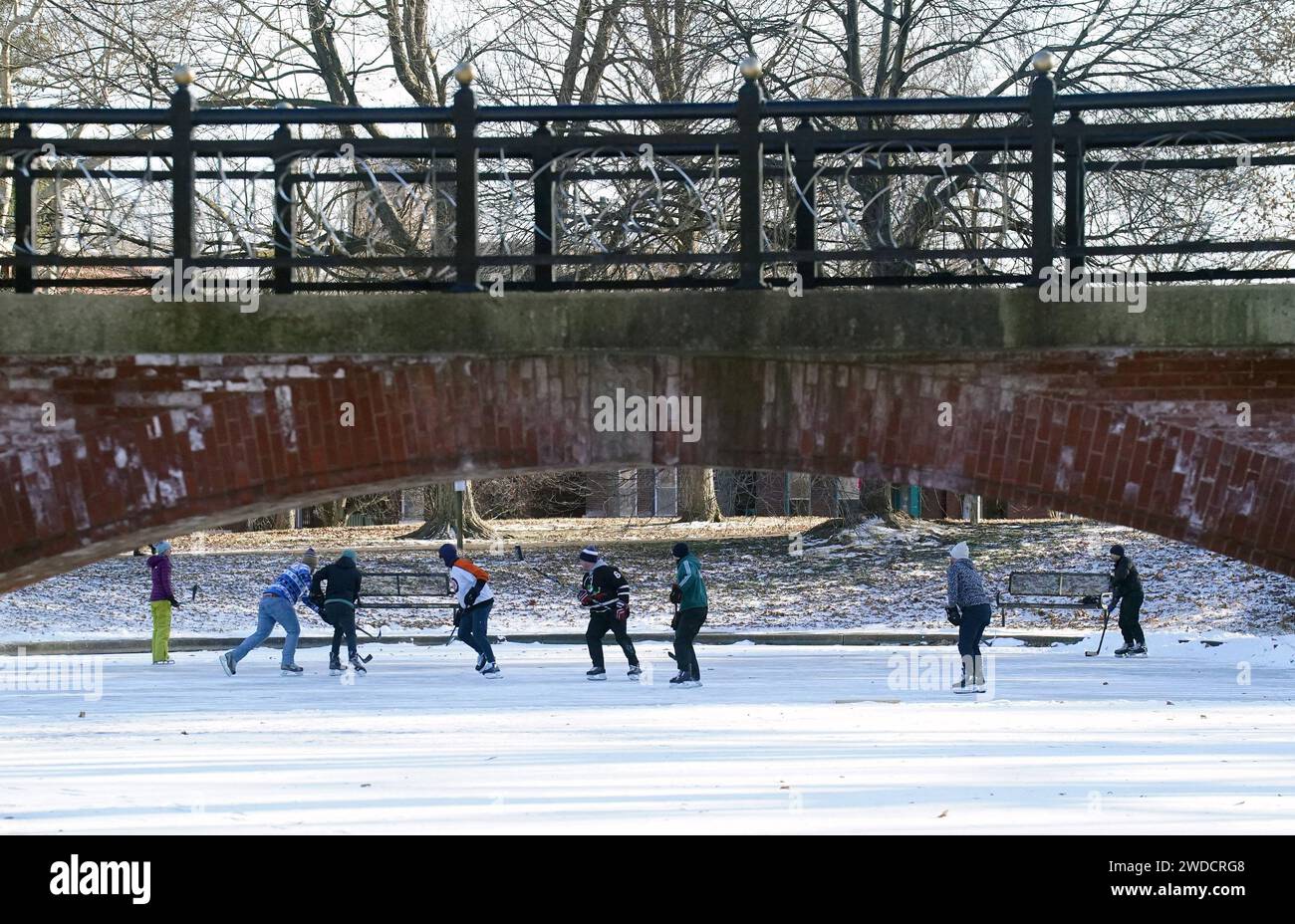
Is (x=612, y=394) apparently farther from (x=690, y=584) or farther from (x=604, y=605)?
(x=604, y=605)

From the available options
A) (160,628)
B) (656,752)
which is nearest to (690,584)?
(656,752)

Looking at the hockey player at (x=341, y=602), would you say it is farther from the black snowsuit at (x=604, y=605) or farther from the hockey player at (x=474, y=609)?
the black snowsuit at (x=604, y=605)

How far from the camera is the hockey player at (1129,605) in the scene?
1772 centimetres

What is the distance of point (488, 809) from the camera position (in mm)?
8336

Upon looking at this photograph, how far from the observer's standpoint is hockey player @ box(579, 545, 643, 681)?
15.5m

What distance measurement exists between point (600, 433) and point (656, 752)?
4.46 meters

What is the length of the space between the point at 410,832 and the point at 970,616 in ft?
26.5

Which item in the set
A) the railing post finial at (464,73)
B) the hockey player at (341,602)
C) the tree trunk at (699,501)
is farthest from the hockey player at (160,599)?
the tree trunk at (699,501)

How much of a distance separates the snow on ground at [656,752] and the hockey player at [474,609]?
0.95 ft

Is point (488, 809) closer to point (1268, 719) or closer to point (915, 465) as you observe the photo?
point (915, 465)

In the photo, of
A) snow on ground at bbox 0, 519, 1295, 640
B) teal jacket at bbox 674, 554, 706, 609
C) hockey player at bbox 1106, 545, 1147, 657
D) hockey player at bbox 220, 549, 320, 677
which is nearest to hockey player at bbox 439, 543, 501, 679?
hockey player at bbox 220, 549, 320, 677

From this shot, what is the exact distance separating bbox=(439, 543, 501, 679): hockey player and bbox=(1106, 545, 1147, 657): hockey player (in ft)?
24.0

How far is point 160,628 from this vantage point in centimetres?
1728

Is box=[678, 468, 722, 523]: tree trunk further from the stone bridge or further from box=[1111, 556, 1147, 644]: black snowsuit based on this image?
the stone bridge
